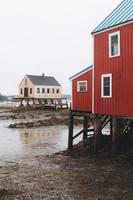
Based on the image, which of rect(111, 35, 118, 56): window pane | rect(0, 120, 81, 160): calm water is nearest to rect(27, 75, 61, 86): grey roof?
rect(0, 120, 81, 160): calm water

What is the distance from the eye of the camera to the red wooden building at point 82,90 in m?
25.7

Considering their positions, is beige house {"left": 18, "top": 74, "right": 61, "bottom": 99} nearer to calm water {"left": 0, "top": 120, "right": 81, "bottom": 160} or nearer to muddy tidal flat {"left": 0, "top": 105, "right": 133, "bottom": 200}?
calm water {"left": 0, "top": 120, "right": 81, "bottom": 160}

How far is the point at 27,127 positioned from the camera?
49.2 metres

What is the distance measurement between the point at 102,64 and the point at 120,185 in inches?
361

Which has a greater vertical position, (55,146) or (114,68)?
(114,68)

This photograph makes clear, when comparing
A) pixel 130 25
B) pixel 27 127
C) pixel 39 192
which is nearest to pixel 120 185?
pixel 39 192

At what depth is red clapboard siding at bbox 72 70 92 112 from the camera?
2566 centimetres

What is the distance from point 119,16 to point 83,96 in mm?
5915

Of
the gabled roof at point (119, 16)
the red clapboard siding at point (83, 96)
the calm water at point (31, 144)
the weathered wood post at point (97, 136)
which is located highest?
the gabled roof at point (119, 16)

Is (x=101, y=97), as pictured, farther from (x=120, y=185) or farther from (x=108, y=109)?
(x=120, y=185)

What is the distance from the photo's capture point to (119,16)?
23.3 meters

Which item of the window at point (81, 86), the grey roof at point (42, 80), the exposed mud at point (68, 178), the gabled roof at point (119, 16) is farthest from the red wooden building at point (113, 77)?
the grey roof at point (42, 80)

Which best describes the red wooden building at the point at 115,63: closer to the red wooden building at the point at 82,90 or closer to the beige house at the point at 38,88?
the red wooden building at the point at 82,90

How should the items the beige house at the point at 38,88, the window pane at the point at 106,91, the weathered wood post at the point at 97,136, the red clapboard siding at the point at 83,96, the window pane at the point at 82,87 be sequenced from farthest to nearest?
the beige house at the point at 38,88
the window pane at the point at 82,87
the red clapboard siding at the point at 83,96
the weathered wood post at the point at 97,136
the window pane at the point at 106,91
